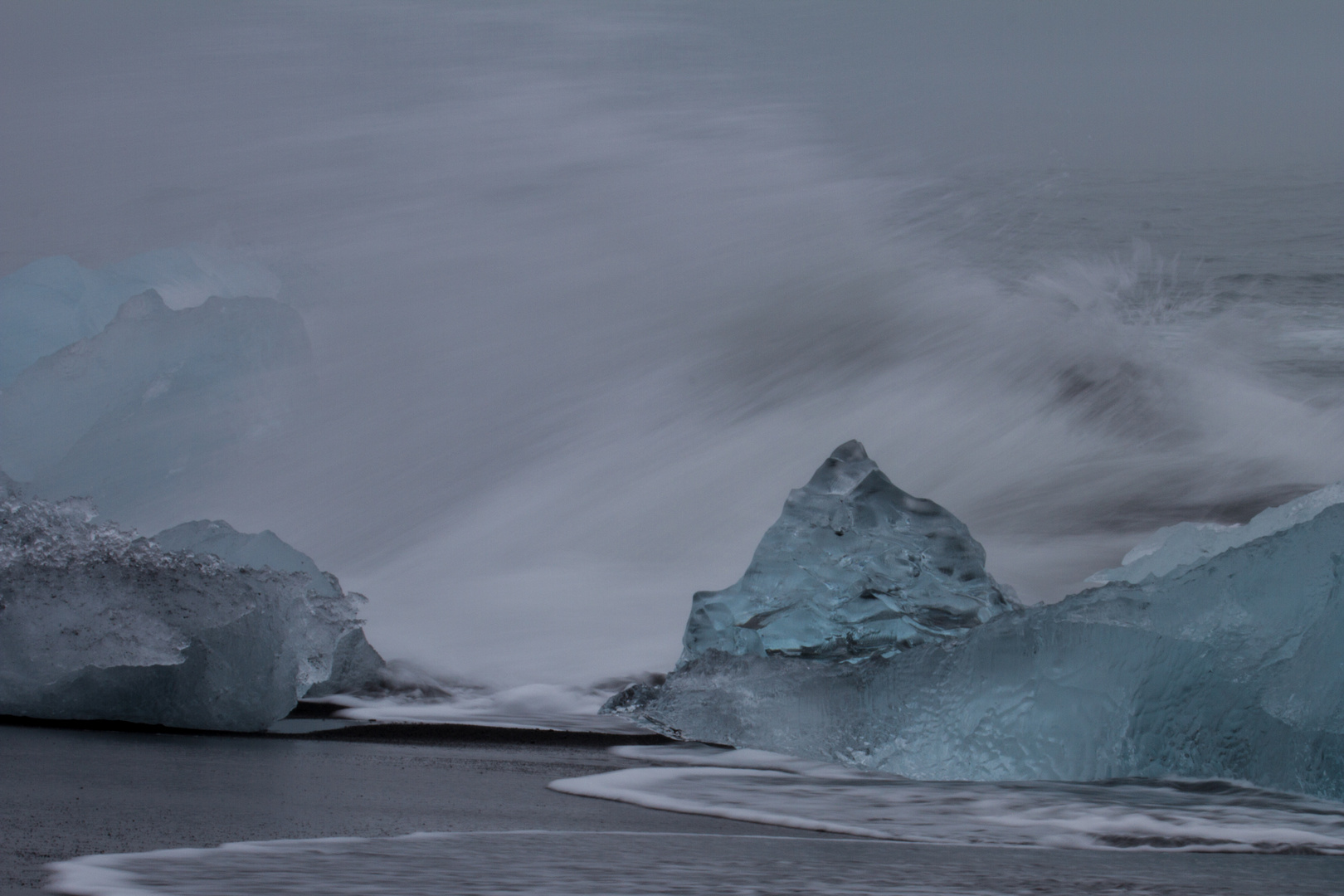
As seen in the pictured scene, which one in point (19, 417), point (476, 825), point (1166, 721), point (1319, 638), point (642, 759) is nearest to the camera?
point (476, 825)

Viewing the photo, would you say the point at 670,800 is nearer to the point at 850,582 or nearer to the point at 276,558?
the point at 850,582

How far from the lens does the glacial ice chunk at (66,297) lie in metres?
8.86

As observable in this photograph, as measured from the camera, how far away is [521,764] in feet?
11.8

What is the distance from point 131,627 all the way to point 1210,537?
179 inches

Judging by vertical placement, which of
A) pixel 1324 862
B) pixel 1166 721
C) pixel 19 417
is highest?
pixel 19 417

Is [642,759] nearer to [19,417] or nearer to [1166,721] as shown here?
[1166,721]

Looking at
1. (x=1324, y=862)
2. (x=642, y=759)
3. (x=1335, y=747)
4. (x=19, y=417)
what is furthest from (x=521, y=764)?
(x=19, y=417)

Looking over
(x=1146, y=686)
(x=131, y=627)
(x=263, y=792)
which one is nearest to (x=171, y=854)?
(x=263, y=792)

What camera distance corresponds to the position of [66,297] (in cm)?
920

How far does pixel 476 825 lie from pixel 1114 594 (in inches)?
95.0

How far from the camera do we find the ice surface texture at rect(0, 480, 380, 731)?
4090mm

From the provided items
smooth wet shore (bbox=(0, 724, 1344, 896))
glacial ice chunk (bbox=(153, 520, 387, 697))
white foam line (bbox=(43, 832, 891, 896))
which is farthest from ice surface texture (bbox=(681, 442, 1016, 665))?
white foam line (bbox=(43, 832, 891, 896))

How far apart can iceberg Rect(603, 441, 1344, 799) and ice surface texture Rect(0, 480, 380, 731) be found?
213 cm

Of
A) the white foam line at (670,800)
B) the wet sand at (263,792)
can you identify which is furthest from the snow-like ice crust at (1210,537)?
the wet sand at (263,792)
